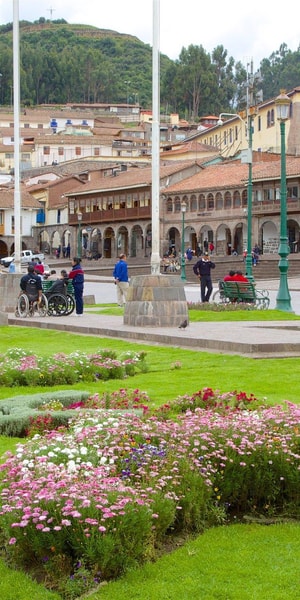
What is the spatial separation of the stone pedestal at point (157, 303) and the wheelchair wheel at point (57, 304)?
484 cm

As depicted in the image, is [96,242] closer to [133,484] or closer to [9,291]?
[9,291]

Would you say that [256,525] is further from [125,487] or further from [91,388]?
[91,388]

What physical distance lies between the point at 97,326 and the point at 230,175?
48.8 metres

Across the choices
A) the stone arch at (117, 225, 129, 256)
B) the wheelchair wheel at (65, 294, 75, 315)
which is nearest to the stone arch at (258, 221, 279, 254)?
the stone arch at (117, 225, 129, 256)

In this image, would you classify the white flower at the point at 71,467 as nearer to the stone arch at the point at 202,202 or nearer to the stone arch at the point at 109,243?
the stone arch at the point at 202,202

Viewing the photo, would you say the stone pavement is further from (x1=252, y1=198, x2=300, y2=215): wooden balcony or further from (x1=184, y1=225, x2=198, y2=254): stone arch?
(x1=184, y1=225, x2=198, y2=254): stone arch

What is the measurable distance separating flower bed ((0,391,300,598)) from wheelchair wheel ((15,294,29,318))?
16.0m

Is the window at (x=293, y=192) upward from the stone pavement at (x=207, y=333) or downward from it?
upward

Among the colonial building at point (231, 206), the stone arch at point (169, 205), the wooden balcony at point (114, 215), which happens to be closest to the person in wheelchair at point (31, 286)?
the colonial building at point (231, 206)

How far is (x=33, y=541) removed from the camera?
498cm

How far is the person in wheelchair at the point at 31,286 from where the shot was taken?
22984 millimetres

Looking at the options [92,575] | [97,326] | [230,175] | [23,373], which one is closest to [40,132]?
[230,175]

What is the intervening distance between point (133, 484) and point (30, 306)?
17865mm

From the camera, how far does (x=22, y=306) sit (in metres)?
23.5
